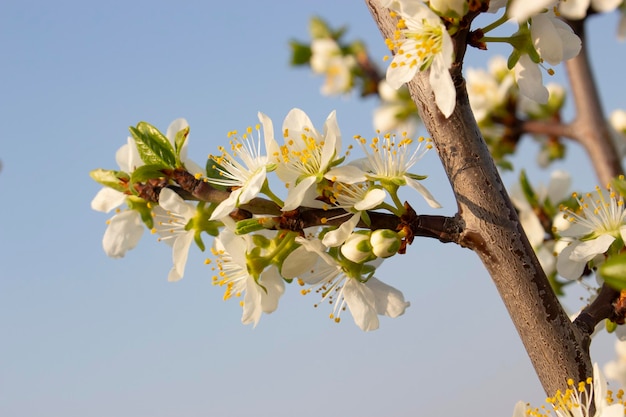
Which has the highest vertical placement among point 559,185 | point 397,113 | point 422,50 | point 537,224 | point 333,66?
point 333,66

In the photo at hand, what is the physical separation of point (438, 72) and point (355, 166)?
23cm

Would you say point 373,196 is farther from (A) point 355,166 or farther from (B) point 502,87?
(B) point 502,87

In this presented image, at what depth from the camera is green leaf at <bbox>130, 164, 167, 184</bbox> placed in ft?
4.50

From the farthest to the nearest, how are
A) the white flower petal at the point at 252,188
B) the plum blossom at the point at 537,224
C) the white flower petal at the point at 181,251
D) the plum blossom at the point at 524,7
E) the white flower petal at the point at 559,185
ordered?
the white flower petal at the point at 559,185, the plum blossom at the point at 537,224, the white flower petal at the point at 181,251, the white flower petal at the point at 252,188, the plum blossom at the point at 524,7

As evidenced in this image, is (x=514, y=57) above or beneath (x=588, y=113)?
beneath

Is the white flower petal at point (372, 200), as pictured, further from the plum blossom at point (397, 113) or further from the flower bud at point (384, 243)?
the plum blossom at point (397, 113)

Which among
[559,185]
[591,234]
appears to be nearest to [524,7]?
[591,234]

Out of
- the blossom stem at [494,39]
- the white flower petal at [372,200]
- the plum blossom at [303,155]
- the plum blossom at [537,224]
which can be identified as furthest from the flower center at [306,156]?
the plum blossom at [537,224]

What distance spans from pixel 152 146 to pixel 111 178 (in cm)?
16

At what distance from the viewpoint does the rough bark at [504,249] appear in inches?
47.6

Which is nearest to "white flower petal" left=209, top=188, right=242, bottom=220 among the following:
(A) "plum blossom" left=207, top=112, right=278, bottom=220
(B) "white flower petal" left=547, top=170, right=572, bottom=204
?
(A) "plum blossom" left=207, top=112, right=278, bottom=220

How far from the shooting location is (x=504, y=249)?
3.97ft

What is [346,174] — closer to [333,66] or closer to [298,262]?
[298,262]

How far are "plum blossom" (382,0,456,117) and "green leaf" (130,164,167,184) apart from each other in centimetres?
48
